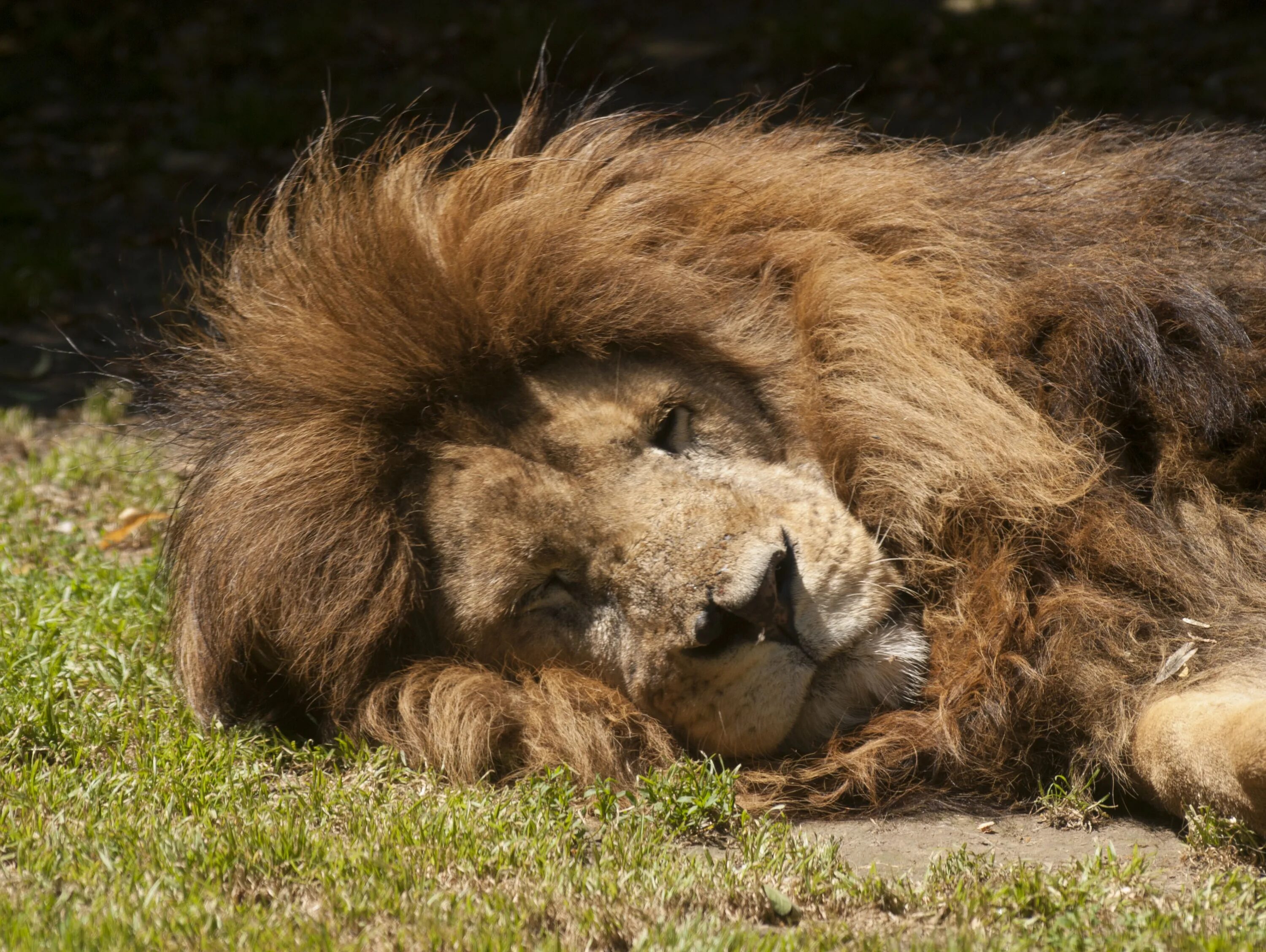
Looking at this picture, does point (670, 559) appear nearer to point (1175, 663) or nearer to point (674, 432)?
point (674, 432)

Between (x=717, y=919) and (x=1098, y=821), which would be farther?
(x=1098, y=821)

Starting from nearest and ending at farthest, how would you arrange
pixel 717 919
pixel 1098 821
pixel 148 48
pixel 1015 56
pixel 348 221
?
pixel 717 919, pixel 1098 821, pixel 348 221, pixel 1015 56, pixel 148 48

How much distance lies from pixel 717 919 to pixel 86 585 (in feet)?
9.00

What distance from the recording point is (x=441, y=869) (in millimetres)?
2734

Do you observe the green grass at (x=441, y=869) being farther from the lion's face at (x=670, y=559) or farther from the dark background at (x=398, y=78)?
the dark background at (x=398, y=78)

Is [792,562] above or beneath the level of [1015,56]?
beneath

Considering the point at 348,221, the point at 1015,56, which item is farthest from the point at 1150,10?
the point at 348,221

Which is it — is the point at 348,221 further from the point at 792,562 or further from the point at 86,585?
the point at 86,585

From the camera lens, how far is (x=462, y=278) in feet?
10.8

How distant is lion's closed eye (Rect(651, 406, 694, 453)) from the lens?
3.30 m

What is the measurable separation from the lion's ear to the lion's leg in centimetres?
165

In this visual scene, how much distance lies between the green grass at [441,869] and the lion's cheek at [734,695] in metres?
0.09

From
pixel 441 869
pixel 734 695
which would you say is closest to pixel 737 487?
pixel 734 695

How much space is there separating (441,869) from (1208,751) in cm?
151
